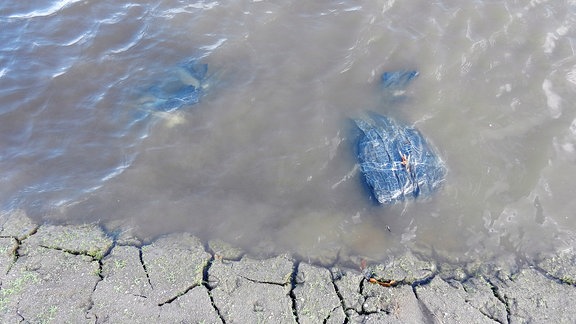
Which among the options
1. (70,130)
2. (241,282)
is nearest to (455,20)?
(241,282)

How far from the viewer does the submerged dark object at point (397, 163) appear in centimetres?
526

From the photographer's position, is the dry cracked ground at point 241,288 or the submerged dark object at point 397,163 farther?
the submerged dark object at point 397,163

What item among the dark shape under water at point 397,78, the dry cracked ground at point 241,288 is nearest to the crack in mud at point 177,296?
the dry cracked ground at point 241,288

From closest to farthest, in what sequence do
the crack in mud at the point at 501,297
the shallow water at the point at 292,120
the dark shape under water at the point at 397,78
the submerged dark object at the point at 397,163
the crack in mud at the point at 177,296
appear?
1. the crack in mud at the point at 501,297
2. the crack in mud at the point at 177,296
3. the shallow water at the point at 292,120
4. the submerged dark object at the point at 397,163
5. the dark shape under water at the point at 397,78

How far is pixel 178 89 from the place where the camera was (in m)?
6.47

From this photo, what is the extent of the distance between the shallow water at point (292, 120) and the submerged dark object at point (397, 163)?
0.43 ft

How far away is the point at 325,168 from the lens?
18.3 feet

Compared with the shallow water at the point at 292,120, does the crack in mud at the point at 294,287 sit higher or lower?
lower

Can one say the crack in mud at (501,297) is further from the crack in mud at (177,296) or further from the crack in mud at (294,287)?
the crack in mud at (177,296)

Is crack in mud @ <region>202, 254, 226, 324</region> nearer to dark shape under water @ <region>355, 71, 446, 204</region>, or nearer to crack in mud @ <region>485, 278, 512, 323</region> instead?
dark shape under water @ <region>355, 71, 446, 204</region>

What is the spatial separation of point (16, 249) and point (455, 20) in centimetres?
621

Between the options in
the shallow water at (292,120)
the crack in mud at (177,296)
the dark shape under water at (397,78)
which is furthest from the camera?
the dark shape under water at (397,78)

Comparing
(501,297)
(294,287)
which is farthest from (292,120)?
(501,297)

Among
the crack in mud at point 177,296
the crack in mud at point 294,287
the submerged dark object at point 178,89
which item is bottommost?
the crack in mud at point 294,287
